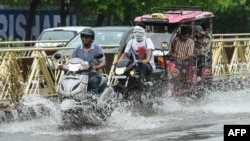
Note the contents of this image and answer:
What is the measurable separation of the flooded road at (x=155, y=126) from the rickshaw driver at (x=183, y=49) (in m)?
0.87

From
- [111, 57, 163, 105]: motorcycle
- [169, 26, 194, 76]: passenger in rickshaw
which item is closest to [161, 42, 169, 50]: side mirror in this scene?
[169, 26, 194, 76]: passenger in rickshaw

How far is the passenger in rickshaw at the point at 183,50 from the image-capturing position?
53.6ft

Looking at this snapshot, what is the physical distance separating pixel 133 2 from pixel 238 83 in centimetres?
1373

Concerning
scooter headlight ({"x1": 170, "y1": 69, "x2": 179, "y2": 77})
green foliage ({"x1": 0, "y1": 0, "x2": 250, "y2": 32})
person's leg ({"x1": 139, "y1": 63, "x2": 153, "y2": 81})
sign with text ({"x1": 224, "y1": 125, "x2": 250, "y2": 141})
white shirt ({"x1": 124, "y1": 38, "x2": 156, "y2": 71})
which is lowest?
green foliage ({"x1": 0, "y1": 0, "x2": 250, "y2": 32})

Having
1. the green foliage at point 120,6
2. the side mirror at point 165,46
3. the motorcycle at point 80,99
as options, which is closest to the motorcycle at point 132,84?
the motorcycle at point 80,99

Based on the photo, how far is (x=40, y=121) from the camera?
1370 cm

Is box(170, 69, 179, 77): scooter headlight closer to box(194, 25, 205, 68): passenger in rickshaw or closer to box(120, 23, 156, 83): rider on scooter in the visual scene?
box(120, 23, 156, 83): rider on scooter

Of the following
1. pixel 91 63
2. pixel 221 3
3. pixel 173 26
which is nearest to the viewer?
pixel 91 63

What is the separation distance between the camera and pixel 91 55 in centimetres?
1332

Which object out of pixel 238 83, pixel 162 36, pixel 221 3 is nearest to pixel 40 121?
pixel 162 36

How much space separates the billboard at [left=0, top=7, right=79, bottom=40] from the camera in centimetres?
3872

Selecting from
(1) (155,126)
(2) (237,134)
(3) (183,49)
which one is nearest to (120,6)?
(3) (183,49)

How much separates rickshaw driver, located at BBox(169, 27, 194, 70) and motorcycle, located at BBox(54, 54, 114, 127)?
352cm

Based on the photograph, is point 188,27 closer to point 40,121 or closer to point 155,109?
point 155,109
